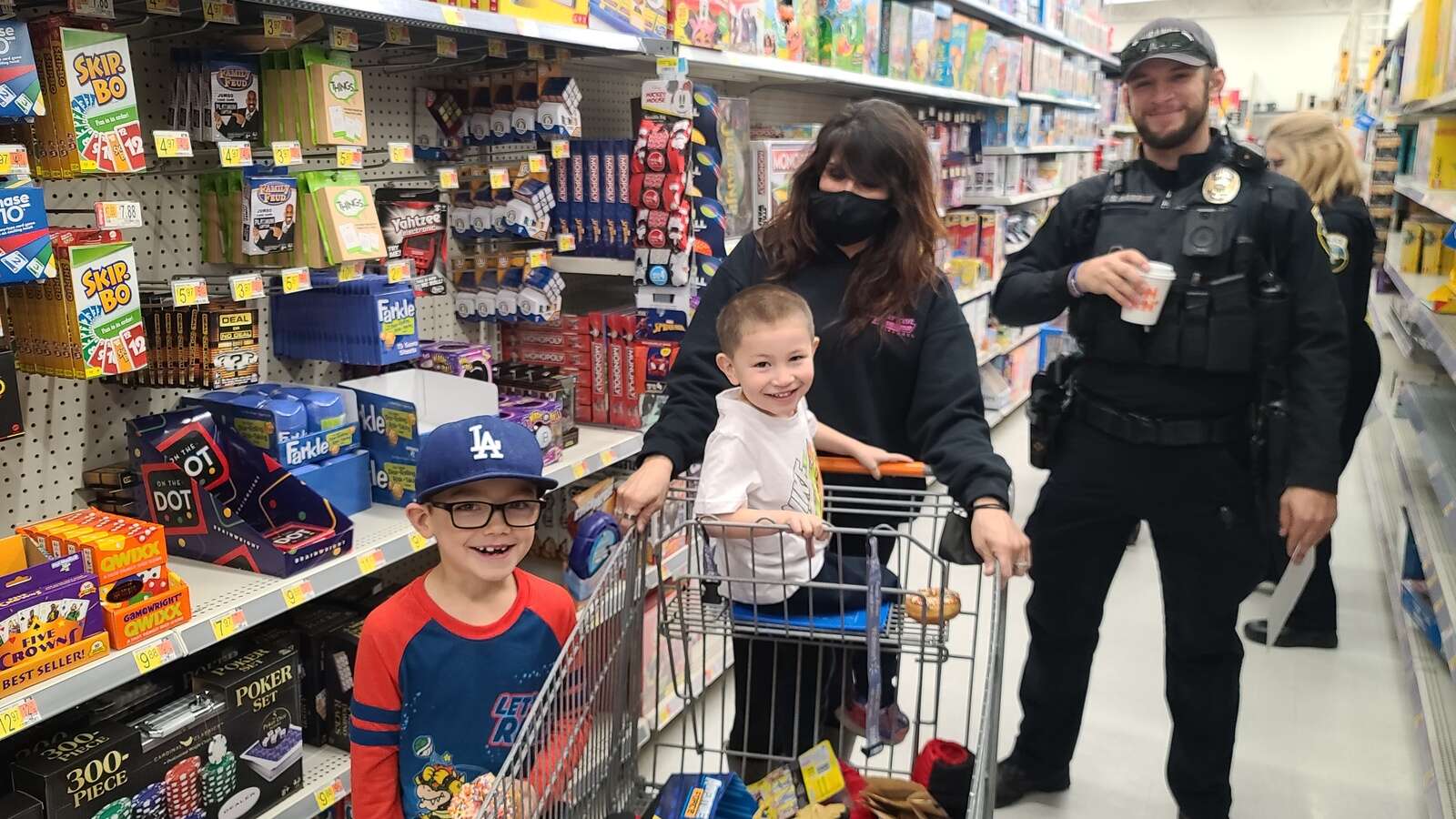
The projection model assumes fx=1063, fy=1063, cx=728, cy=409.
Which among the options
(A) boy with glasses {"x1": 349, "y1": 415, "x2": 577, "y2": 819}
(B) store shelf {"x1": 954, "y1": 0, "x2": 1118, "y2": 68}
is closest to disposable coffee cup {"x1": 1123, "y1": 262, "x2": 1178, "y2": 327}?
(A) boy with glasses {"x1": 349, "y1": 415, "x2": 577, "y2": 819}

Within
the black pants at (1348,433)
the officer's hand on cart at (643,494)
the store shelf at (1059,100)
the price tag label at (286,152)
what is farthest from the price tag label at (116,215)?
the store shelf at (1059,100)

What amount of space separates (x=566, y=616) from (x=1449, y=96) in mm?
3165

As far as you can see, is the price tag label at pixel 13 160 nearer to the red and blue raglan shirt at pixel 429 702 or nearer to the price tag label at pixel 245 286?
the price tag label at pixel 245 286

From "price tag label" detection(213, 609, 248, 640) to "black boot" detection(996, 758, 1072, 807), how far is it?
1.94m

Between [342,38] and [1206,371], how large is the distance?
1967 mm

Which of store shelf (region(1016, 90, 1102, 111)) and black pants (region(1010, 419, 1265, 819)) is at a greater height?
store shelf (region(1016, 90, 1102, 111))

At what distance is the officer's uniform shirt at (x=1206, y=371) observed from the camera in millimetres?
2199

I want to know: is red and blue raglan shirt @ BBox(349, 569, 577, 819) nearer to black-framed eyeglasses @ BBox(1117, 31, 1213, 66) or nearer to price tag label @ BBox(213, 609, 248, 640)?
price tag label @ BBox(213, 609, 248, 640)

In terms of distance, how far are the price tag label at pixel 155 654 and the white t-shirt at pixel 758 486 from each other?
86 centimetres

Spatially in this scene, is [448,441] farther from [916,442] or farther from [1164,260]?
[1164,260]

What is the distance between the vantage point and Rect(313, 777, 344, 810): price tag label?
6.86 feet

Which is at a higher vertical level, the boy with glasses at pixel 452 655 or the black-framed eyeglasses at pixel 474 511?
the black-framed eyeglasses at pixel 474 511

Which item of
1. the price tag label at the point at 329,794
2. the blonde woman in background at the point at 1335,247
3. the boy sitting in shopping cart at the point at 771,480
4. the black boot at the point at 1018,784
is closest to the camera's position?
the boy sitting in shopping cart at the point at 771,480

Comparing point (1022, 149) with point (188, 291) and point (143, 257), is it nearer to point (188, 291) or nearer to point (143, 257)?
point (143, 257)
